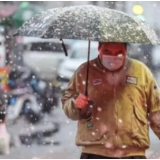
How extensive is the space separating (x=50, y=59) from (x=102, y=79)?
1679cm

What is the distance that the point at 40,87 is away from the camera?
1616 centimetres

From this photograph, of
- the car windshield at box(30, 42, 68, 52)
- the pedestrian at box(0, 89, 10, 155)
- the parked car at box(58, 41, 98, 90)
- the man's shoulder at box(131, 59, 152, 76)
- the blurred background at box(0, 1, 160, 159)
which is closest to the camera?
the man's shoulder at box(131, 59, 152, 76)

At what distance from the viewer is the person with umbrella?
16.9ft

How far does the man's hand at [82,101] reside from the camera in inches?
200

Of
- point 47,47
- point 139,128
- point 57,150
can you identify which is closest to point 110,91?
point 139,128

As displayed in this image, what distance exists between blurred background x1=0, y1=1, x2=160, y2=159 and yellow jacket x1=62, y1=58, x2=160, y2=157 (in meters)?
0.86

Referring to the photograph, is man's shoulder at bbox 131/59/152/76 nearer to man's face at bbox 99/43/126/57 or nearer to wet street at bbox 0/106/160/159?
man's face at bbox 99/43/126/57

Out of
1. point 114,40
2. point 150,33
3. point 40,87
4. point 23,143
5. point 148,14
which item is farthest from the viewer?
point 148,14

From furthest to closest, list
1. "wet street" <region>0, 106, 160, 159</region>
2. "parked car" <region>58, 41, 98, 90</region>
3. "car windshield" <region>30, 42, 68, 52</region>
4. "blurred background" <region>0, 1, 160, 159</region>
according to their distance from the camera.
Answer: "car windshield" <region>30, 42, 68, 52</region>
"parked car" <region>58, 41, 98, 90</region>
"blurred background" <region>0, 1, 160, 159</region>
"wet street" <region>0, 106, 160, 159</region>

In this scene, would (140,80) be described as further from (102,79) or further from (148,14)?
(148,14)

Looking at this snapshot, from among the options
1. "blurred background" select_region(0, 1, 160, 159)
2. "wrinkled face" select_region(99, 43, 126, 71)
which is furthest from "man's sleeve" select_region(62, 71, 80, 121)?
"blurred background" select_region(0, 1, 160, 159)

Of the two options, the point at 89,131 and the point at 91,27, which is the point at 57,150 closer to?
the point at 89,131

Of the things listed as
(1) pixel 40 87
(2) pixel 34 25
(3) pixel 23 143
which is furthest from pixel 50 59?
(2) pixel 34 25

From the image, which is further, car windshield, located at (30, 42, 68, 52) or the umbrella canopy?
car windshield, located at (30, 42, 68, 52)
